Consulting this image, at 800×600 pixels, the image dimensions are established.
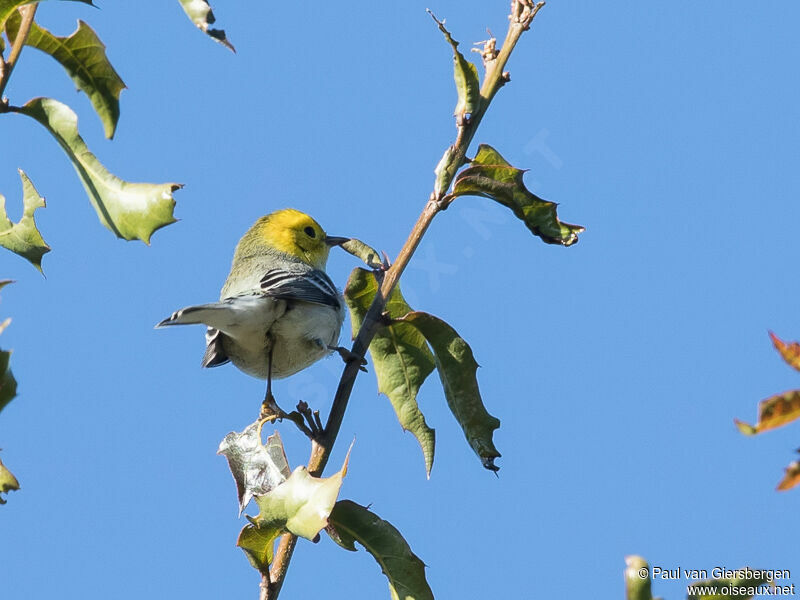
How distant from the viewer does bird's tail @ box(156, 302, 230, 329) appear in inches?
160

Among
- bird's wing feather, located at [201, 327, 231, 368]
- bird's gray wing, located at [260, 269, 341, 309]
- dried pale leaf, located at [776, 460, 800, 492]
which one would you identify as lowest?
dried pale leaf, located at [776, 460, 800, 492]

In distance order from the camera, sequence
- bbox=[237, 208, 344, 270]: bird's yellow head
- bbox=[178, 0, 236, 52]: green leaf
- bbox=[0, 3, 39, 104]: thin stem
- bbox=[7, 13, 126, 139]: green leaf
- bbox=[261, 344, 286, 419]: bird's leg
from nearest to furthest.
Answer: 1. bbox=[178, 0, 236, 52]: green leaf
2. bbox=[0, 3, 39, 104]: thin stem
3. bbox=[7, 13, 126, 139]: green leaf
4. bbox=[261, 344, 286, 419]: bird's leg
5. bbox=[237, 208, 344, 270]: bird's yellow head

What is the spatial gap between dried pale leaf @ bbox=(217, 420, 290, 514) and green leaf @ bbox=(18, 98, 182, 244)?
0.94 meters

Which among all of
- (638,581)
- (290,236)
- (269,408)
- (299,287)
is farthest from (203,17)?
(290,236)

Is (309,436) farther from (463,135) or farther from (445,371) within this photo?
(463,135)

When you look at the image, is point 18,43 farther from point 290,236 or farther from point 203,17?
point 290,236

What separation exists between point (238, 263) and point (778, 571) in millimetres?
5042

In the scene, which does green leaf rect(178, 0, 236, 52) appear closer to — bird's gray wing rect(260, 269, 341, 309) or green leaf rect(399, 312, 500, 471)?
green leaf rect(399, 312, 500, 471)

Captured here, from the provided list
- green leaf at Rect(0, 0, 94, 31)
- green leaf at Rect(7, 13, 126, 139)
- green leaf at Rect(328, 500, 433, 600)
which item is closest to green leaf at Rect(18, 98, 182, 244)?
green leaf at Rect(7, 13, 126, 139)

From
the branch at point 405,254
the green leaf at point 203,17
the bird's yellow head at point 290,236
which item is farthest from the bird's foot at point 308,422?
the bird's yellow head at point 290,236

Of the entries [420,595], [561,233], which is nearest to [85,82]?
[561,233]

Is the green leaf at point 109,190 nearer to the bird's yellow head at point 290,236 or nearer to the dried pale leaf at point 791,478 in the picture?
the dried pale leaf at point 791,478

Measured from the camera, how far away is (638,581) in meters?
1.72

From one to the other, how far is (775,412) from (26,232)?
2261mm
